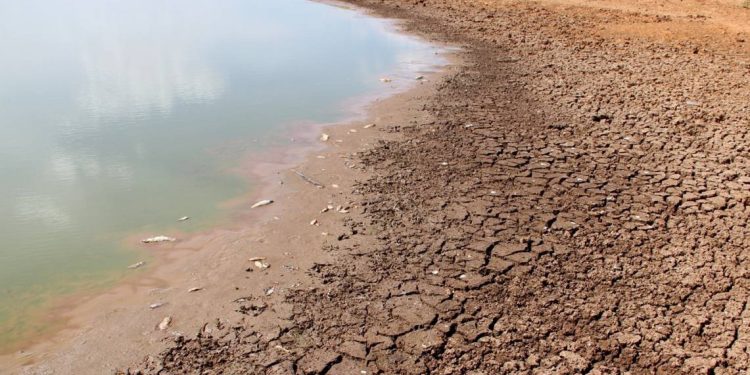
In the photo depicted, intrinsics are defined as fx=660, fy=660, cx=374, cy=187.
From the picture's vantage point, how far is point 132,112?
30.1ft

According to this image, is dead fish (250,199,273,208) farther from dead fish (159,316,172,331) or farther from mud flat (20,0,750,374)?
dead fish (159,316,172,331)

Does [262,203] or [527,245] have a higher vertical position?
[527,245]

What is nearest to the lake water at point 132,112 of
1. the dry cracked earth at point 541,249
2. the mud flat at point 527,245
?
the mud flat at point 527,245

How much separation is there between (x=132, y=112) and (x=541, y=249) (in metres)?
6.26

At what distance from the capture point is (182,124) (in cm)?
878

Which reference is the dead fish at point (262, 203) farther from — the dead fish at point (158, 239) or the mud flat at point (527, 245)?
the dead fish at point (158, 239)

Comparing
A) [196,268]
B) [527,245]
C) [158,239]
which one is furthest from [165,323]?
[527,245]

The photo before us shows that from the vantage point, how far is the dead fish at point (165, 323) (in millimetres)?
4481

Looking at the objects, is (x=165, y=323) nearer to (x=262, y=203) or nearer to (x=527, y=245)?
(x=262, y=203)

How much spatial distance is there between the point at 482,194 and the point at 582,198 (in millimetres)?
945

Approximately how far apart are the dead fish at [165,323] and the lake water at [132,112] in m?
0.81

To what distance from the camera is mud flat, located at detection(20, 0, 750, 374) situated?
414 centimetres

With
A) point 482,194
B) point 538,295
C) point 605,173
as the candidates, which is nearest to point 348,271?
point 538,295

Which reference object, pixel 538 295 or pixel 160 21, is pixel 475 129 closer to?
pixel 538 295
